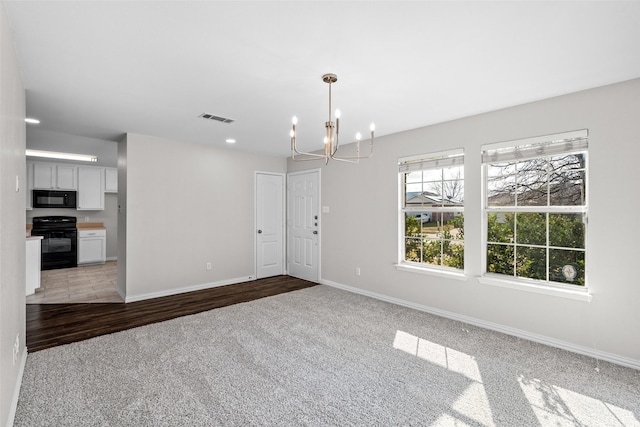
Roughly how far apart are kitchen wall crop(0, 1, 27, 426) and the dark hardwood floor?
35.5 inches

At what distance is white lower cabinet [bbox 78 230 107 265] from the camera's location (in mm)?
7008

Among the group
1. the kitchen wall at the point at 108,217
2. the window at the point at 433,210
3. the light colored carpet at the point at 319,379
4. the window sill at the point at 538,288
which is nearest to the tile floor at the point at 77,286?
the kitchen wall at the point at 108,217

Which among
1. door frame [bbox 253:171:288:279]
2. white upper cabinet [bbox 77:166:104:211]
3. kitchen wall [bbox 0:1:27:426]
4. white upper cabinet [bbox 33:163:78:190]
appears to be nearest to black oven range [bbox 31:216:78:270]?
white upper cabinet [bbox 77:166:104:211]

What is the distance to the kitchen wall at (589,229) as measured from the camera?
2.57 metres

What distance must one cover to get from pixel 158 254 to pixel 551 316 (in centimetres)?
492

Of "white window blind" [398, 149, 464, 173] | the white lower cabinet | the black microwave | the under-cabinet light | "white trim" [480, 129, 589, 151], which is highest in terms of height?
the under-cabinet light

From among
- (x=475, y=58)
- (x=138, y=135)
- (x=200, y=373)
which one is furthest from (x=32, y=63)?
(x=475, y=58)

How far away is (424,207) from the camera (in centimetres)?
405

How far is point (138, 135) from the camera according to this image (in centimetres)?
432

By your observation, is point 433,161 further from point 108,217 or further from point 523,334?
point 108,217

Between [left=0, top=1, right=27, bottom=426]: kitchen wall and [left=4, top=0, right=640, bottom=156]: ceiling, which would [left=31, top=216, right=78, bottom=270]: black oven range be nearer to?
[left=4, top=0, right=640, bottom=156]: ceiling

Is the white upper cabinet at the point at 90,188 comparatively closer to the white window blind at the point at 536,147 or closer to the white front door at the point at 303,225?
the white front door at the point at 303,225

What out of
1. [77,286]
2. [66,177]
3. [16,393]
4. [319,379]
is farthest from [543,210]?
[66,177]

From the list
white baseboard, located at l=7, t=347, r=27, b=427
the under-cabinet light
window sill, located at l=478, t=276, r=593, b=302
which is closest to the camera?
white baseboard, located at l=7, t=347, r=27, b=427
